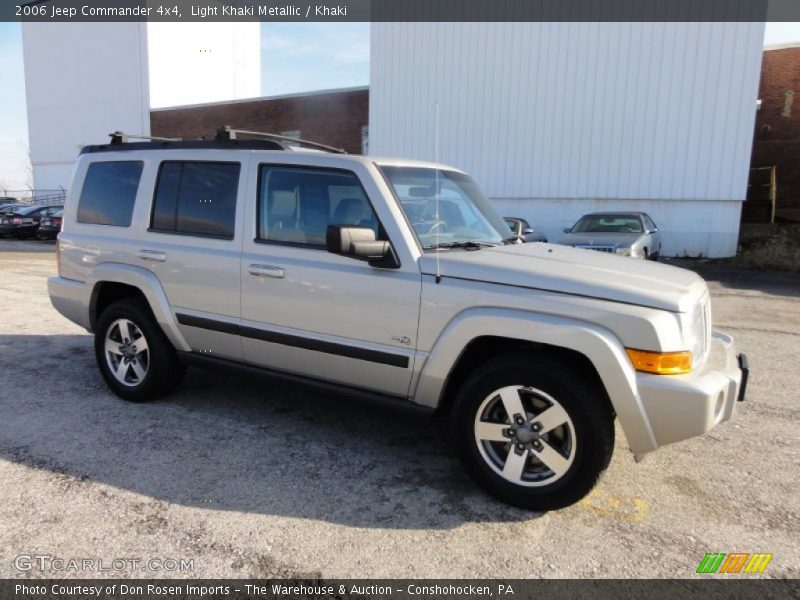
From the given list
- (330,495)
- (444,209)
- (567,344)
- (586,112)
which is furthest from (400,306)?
(586,112)

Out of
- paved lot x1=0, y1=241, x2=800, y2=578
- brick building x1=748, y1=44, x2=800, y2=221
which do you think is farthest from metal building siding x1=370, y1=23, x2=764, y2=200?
paved lot x1=0, y1=241, x2=800, y2=578

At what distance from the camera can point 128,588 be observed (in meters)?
2.44

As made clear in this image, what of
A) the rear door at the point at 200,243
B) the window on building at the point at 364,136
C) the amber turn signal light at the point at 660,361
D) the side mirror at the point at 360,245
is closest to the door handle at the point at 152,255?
the rear door at the point at 200,243

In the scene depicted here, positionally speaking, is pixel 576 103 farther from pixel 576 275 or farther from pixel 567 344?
pixel 567 344

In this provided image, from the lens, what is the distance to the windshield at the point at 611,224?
12.2m

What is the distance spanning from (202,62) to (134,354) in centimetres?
3553

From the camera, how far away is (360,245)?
3188 mm

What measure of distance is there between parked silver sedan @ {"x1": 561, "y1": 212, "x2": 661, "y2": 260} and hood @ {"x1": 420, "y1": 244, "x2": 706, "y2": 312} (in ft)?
24.1

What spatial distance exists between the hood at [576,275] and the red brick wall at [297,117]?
74.0ft

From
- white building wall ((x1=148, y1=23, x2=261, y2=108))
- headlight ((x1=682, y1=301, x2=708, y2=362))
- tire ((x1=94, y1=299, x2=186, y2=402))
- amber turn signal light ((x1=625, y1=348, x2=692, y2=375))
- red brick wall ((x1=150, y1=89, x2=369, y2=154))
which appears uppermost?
white building wall ((x1=148, y1=23, x2=261, y2=108))

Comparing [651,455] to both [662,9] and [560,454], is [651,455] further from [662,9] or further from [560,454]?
[662,9]

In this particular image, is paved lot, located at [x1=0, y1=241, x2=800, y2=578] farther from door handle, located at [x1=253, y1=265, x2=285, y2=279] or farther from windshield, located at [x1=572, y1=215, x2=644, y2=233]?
windshield, located at [x1=572, y1=215, x2=644, y2=233]

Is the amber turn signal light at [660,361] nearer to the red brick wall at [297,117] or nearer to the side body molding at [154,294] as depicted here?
the side body molding at [154,294]

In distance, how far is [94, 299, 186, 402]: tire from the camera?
4434 millimetres
